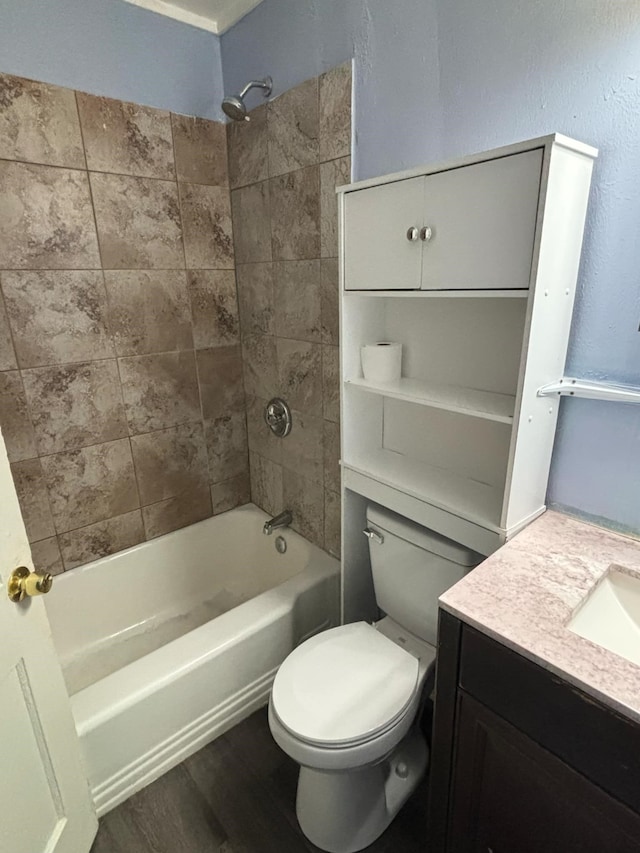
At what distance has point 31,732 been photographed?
104cm

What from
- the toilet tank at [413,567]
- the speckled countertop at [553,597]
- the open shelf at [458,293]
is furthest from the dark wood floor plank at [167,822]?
the open shelf at [458,293]

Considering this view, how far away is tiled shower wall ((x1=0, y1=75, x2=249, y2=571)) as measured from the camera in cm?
158

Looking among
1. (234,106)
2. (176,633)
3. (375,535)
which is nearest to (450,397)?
(375,535)

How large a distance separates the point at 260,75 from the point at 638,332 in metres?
1.59

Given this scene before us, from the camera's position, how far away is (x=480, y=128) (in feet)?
3.75

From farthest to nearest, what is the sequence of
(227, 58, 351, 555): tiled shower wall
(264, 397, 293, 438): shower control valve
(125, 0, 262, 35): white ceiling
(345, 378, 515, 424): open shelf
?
1. (264, 397, 293, 438): shower control valve
2. (125, 0, 262, 35): white ceiling
3. (227, 58, 351, 555): tiled shower wall
4. (345, 378, 515, 424): open shelf

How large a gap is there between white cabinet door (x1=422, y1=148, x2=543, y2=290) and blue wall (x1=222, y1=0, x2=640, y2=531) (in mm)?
208

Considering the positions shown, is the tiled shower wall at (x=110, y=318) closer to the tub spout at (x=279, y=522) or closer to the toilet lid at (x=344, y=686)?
the tub spout at (x=279, y=522)

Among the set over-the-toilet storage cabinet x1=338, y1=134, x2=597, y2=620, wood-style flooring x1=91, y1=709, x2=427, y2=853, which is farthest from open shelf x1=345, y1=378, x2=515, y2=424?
wood-style flooring x1=91, y1=709, x2=427, y2=853

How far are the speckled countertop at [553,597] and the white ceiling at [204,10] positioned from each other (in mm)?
1974

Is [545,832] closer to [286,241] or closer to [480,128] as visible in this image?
[480,128]

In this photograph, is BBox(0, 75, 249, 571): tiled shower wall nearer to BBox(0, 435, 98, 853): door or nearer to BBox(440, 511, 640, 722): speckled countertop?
BBox(0, 435, 98, 853): door

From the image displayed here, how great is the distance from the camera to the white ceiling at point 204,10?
65.1 inches

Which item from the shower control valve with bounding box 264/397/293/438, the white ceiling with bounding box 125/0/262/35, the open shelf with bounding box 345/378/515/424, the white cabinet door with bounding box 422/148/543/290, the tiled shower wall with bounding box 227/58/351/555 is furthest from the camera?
the shower control valve with bounding box 264/397/293/438
